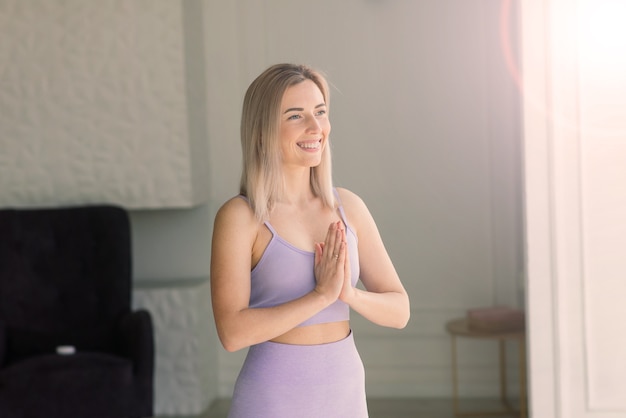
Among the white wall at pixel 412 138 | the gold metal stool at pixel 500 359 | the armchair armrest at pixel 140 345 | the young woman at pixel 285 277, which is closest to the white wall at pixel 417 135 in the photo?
the white wall at pixel 412 138

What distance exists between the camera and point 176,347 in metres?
4.61

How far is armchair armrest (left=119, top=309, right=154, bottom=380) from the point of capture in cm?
392

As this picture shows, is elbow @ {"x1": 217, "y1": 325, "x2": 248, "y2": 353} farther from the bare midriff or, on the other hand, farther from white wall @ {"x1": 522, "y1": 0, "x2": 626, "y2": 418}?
white wall @ {"x1": 522, "y1": 0, "x2": 626, "y2": 418}

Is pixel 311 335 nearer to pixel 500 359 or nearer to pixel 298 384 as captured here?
pixel 298 384

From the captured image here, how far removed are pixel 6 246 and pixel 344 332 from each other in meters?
2.92

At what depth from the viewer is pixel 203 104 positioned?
4895 mm

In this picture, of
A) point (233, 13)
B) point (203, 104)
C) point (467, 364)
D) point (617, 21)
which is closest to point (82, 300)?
point (203, 104)

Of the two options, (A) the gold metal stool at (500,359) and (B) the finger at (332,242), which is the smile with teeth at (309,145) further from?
(A) the gold metal stool at (500,359)

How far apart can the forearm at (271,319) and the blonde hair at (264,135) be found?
6.9 inches

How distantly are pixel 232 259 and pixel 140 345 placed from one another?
8.01 feet

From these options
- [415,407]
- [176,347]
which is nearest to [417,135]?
[415,407]

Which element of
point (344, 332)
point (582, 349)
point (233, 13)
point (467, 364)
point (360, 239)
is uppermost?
point (233, 13)

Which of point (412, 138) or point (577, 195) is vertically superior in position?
point (412, 138)

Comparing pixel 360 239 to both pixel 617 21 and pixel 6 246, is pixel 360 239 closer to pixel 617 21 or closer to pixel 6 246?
pixel 617 21
